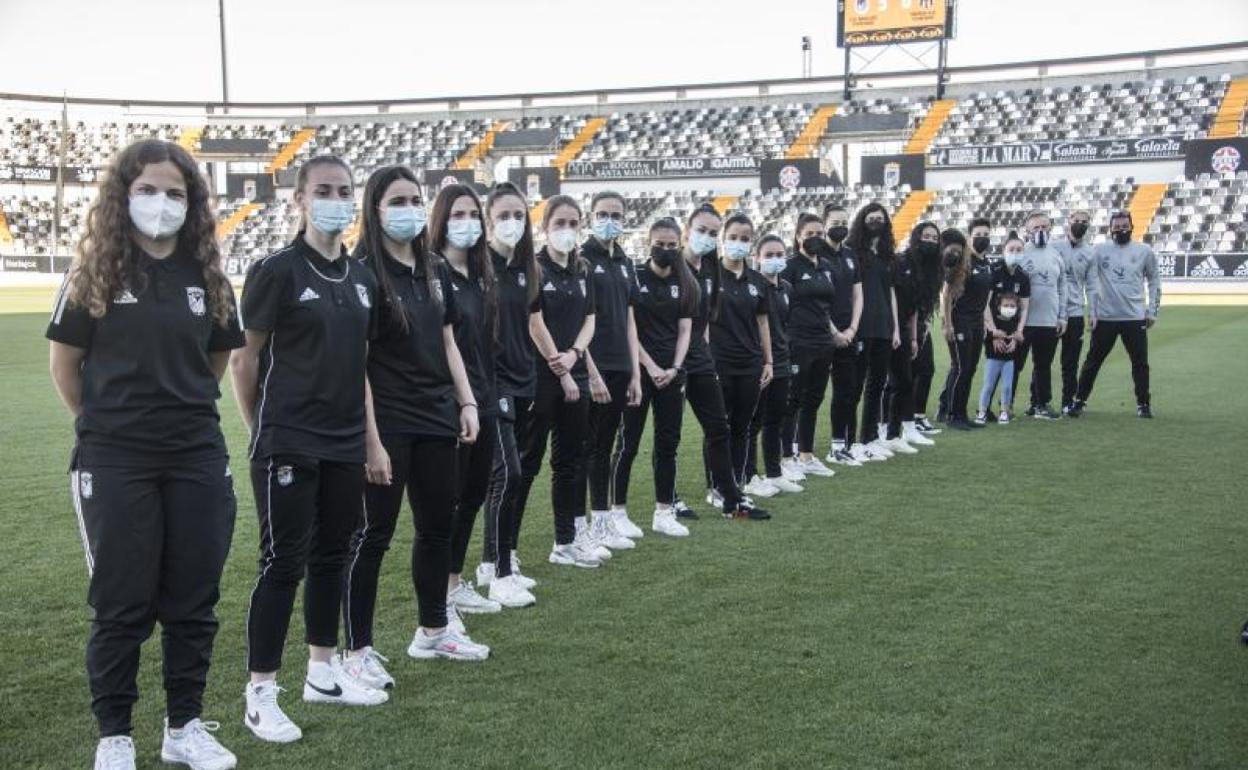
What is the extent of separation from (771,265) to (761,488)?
5.11 feet

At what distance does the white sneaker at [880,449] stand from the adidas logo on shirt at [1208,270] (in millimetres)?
26549

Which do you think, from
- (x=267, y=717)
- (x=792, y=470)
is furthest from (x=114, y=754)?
(x=792, y=470)

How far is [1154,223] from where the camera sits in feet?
118

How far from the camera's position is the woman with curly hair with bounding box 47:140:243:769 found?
10.7 ft

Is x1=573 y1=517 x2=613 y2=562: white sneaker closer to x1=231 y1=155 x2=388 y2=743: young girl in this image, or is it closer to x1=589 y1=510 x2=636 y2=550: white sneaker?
x1=589 y1=510 x2=636 y2=550: white sneaker

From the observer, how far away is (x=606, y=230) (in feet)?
20.8

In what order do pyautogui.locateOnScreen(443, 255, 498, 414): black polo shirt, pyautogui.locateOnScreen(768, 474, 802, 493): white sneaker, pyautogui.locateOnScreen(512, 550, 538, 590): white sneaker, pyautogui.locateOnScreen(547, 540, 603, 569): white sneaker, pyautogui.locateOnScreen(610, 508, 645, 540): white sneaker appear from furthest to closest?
1. pyautogui.locateOnScreen(768, 474, 802, 493): white sneaker
2. pyautogui.locateOnScreen(610, 508, 645, 540): white sneaker
3. pyautogui.locateOnScreen(547, 540, 603, 569): white sneaker
4. pyautogui.locateOnScreen(512, 550, 538, 590): white sneaker
5. pyautogui.locateOnScreen(443, 255, 498, 414): black polo shirt

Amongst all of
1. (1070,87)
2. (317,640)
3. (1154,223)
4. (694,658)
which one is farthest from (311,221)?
(1070,87)

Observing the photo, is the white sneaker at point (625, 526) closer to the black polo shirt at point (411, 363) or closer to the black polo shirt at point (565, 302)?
the black polo shirt at point (565, 302)

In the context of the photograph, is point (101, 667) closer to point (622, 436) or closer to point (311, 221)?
point (311, 221)

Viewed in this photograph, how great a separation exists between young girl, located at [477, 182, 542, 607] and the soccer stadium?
27mm

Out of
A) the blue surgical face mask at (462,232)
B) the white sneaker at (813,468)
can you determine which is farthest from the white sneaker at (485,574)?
the white sneaker at (813,468)

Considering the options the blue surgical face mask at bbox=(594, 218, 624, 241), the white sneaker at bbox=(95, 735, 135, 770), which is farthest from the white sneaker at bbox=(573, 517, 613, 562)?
the white sneaker at bbox=(95, 735, 135, 770)

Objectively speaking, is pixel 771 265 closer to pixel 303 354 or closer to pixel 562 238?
pixel 562 238
